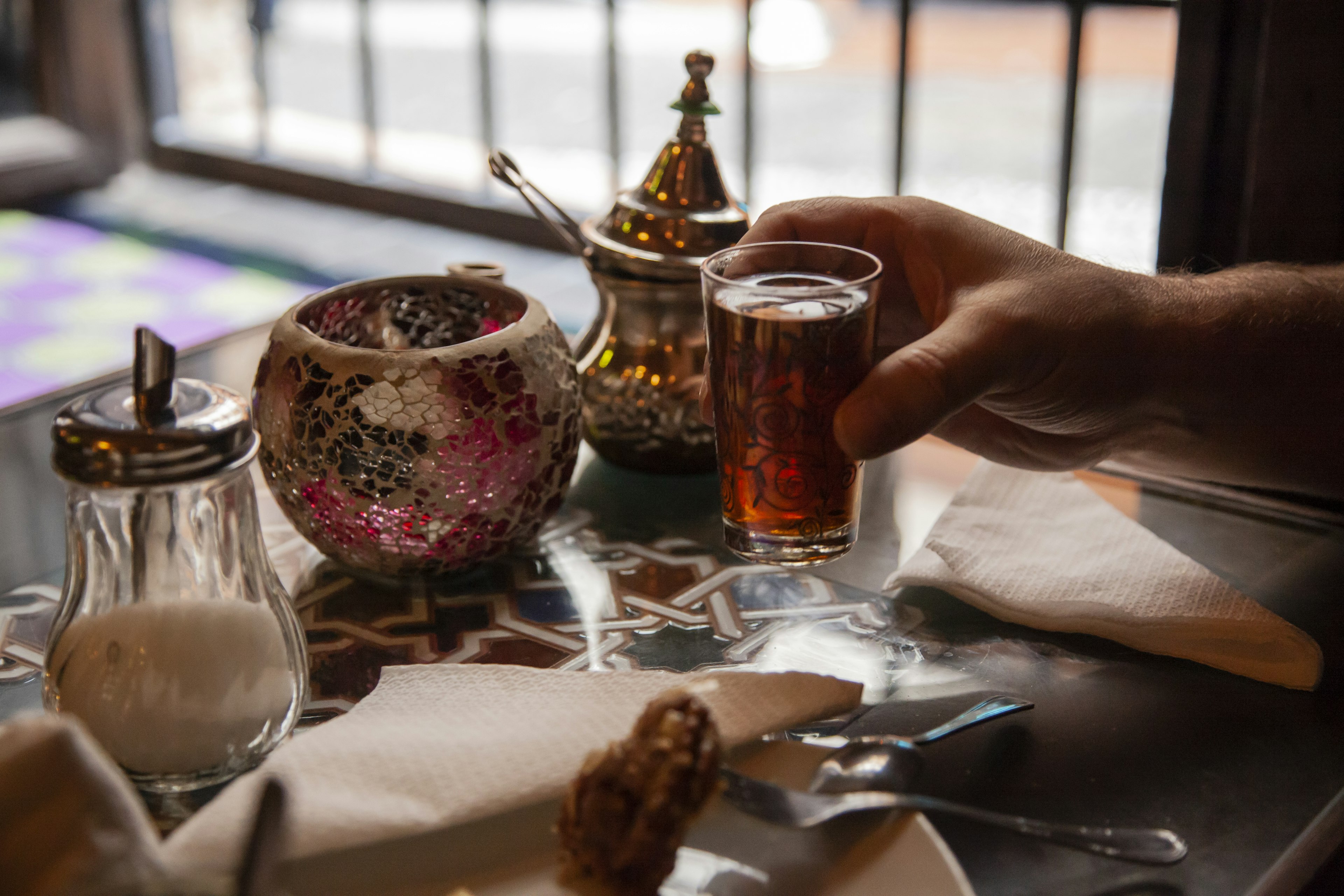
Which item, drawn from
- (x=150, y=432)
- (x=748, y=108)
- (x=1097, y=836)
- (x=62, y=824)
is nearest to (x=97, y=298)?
(x=748, y=108)

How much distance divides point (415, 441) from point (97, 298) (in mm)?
2076

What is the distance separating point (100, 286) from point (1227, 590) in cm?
242

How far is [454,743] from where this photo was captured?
61 cm

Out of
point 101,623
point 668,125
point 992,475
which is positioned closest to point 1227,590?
point 992,475

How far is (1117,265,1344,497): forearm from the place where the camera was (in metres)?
0.89

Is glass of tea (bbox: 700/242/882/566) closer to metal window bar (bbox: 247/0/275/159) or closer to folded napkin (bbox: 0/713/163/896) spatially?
folded napkin (bbox: 0/713/163/896)

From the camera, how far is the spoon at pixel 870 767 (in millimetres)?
595

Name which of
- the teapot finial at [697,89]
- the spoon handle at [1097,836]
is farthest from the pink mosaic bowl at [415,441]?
the spoon handle at [1097,836]

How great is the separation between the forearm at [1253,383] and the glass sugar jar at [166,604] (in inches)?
24.7

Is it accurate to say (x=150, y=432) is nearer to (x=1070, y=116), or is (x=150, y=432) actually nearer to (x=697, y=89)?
(x=697, y=89)

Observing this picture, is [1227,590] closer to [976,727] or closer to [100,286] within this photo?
[976,727]

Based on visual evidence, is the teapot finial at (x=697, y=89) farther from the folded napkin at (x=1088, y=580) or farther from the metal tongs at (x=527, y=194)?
the folded napkin at (x=1088, y=580)

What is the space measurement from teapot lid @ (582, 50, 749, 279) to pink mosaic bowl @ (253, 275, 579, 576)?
0.14 m

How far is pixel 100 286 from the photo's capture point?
258cm
